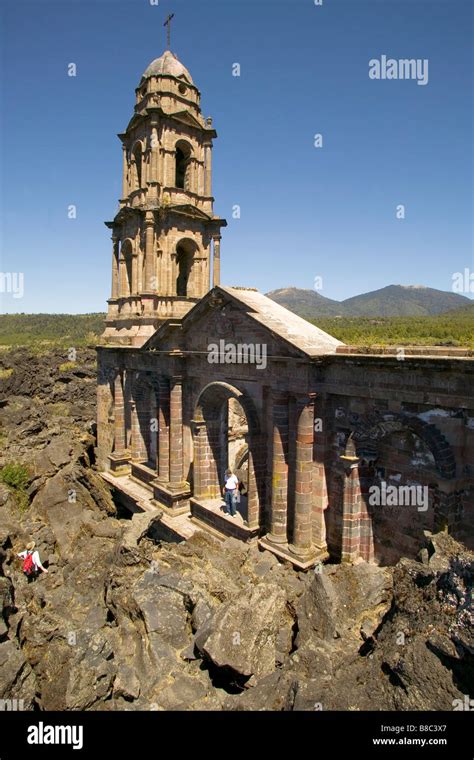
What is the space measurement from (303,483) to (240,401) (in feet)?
10.8

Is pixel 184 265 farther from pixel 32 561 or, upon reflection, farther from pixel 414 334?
pixel 32 561

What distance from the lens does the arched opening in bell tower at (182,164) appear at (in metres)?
20.7

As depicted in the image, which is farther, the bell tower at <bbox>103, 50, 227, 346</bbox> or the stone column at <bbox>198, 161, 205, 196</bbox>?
the stone column at <bbox>198, 161, 205, 196</bbox>

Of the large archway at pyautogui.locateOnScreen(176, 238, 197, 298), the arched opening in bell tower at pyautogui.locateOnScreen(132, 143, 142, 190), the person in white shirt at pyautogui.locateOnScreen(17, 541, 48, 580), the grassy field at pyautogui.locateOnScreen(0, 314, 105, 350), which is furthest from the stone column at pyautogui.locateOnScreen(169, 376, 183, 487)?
the grassy field at pyautogui.locateOnScreen(0, 314, 105, 350)

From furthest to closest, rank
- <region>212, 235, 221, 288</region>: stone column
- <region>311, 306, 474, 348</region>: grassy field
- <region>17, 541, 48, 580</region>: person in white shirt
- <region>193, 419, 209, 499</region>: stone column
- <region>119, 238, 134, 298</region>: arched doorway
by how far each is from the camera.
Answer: <region>119, 238, 134, 298</region>: arched doorway → <region>212, 235, 221, 288</region>: stone column → <region>193, 419, 209, 499</region>: stone column → <region>311, 306, 474, 348</region>: grassy field → <region>17, 541, 48, 580</region>: person in white shirt

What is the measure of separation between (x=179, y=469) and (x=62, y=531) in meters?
4.81

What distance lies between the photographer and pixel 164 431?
57.4ft

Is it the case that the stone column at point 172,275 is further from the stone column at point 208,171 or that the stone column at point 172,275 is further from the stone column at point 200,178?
the stone column at point 208,171

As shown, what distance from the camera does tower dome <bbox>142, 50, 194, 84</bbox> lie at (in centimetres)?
2014

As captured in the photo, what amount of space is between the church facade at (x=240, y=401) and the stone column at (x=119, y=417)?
0.06 meters

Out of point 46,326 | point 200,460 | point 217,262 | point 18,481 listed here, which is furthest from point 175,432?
point 46,326

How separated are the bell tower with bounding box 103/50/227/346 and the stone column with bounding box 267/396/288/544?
9.56 meters

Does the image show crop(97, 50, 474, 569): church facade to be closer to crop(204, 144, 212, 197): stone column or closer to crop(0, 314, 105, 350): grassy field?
crop(204, 144, 212, 197): stone column
